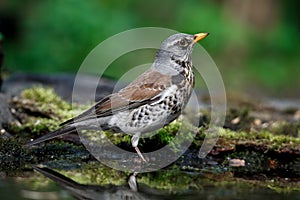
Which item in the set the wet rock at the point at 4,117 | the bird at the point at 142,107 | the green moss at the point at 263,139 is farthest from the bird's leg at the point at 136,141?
the wet rock at the point at 4,117

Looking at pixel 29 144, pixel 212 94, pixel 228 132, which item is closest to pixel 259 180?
pixel 228 132

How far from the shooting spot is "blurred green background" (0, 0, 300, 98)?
15406 millimetres

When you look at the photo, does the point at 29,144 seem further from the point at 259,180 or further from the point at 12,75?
the point at 12,75

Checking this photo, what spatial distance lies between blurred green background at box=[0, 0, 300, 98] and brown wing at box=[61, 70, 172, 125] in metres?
7.72

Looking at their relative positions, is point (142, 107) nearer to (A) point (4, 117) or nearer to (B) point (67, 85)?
(A) point (4, 117)

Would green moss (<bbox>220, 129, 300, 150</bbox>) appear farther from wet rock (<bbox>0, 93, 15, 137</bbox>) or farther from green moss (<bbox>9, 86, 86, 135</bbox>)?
wet rock (<bbox>0, 93, 15, 137</bbox>)

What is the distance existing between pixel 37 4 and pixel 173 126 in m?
10.3

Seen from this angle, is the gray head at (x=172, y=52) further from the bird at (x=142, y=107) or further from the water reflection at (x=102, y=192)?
the water reflection at (x=102, y=192)

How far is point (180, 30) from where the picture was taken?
17.8m

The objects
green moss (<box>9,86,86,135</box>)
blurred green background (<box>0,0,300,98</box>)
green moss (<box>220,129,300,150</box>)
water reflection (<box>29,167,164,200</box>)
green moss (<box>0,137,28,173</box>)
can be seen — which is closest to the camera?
water reflection (<box>29,167,164,200</box>)

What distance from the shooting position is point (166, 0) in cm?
1938

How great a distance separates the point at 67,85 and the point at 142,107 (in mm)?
4151

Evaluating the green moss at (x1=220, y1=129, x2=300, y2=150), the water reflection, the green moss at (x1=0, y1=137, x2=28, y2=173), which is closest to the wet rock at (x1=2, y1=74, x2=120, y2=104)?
the green moss at (x1=0, y1=137, x2=28, y2=173)

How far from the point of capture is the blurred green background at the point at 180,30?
1541cm
